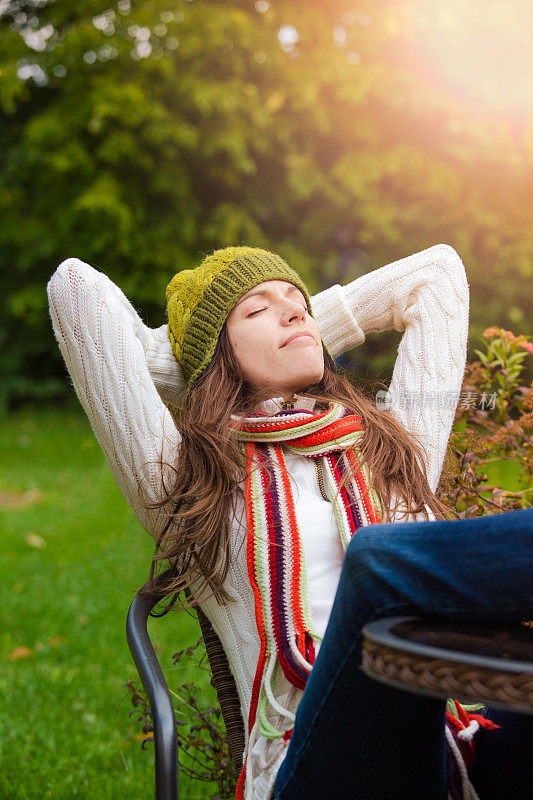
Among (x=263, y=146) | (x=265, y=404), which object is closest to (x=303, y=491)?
(x=265, y=404)

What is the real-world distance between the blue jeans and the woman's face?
0.76 metres

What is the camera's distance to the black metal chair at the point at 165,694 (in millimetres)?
1476

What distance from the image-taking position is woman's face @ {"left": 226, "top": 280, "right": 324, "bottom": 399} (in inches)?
75.7

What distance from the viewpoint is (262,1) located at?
8.49 m

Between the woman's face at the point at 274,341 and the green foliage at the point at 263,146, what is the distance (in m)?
5.77

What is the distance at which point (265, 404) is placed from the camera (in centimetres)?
196

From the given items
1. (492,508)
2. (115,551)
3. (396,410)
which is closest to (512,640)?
(396,410)

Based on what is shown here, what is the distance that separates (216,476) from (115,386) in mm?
309

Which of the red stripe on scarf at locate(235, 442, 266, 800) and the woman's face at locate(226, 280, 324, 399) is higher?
the woman's face at locate(226, 280, 324, 399)

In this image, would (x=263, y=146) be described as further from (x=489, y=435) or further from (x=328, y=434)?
(x=328, y=434)

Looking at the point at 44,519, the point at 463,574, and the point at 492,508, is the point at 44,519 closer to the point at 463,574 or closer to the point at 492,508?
the point at 492,508

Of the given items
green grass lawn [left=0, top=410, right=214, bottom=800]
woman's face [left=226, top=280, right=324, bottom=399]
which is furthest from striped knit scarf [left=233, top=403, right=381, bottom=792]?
green grass lawn [left=0, top=410, right=214, bottom=800]

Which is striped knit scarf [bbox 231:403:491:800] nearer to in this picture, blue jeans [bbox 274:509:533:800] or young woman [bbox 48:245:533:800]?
young woman [bbox 48:245:533:800]

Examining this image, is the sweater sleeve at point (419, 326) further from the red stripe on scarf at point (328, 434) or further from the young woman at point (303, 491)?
the red stripe on scarf at point (328, 434)
